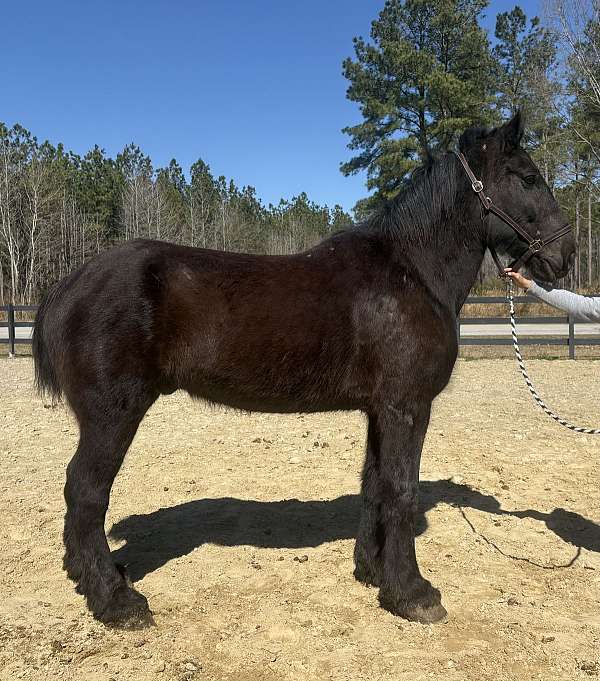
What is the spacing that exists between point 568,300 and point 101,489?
3339 millimetres

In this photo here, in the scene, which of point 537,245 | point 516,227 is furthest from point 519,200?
point 537,245

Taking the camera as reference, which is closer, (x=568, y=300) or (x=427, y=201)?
(x=427, y=201)

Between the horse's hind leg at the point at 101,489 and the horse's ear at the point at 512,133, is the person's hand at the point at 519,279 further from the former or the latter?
the horse's hind leg at the point at 101,489

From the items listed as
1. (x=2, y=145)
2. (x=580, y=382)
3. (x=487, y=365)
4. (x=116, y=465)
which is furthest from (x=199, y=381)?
(x=2, y=145)

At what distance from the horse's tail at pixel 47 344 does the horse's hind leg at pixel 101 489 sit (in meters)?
0.36

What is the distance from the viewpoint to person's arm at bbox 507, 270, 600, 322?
3703mm

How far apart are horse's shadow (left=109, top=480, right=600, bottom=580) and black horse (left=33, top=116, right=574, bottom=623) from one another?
75 cm

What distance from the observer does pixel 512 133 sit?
134 inches

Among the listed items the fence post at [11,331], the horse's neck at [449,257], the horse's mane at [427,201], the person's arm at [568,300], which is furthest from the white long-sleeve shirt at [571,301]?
the fence post at [11,331]

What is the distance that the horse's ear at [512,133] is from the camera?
134 inches

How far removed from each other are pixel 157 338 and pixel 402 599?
6.97ft

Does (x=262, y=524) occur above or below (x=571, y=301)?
below

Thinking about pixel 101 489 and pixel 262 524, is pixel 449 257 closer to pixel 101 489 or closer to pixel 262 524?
pixel 101 489

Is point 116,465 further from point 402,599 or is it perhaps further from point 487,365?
point 487,365
